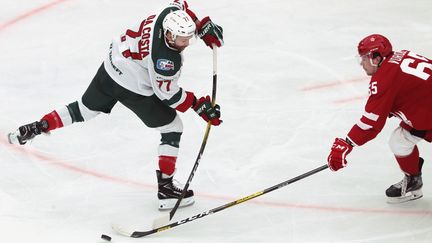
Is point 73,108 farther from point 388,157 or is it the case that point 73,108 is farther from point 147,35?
point 388,157

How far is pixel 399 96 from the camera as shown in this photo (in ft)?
14.4

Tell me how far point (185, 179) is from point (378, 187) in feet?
3.86

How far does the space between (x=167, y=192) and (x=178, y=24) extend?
3.43 ft

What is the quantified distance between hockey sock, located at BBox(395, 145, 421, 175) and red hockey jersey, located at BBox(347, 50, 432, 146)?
243 millimetres

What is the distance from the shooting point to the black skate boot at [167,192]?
486 cm

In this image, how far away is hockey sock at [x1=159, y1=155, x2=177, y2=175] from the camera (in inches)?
188

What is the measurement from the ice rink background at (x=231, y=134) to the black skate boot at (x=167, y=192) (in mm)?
78

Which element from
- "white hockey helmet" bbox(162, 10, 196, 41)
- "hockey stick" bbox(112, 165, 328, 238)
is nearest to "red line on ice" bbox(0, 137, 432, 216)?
"hockey stick" bbox(112, 165, 328, 238)

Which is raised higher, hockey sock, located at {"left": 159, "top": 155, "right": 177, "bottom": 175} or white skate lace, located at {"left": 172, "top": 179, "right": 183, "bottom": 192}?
hockey sock, located at {"left": 159, "top": 155, "right": 177, "bottom": 175}

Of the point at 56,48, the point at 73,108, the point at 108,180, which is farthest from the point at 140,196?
the point at 56,48

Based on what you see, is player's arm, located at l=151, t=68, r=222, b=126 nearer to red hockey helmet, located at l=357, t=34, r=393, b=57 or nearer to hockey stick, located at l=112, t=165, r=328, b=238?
hockey stick, located at l=112, t=165, r=328, b=238

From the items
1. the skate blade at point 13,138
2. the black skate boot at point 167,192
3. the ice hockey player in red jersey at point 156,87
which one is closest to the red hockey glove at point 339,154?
the ice hockey player in red jersey at point 156,87

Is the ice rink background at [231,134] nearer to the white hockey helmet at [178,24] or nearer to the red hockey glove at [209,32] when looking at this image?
the red hockey glove at [209,32]

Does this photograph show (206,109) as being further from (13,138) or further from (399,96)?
(13,138)
